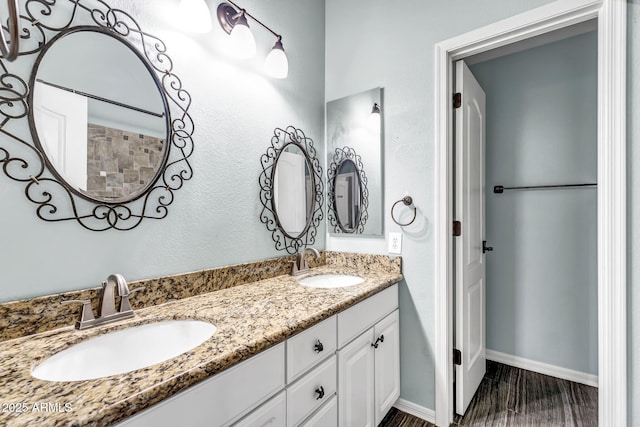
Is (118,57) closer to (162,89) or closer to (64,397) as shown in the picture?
(162,89)

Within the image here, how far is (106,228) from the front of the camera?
1.05 m

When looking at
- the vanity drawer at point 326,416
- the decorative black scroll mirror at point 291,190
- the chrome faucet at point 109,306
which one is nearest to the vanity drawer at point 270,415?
the vanity drawer at point 326,416

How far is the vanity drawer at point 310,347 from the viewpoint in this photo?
3.24 feet

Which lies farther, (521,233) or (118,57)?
(521,233)

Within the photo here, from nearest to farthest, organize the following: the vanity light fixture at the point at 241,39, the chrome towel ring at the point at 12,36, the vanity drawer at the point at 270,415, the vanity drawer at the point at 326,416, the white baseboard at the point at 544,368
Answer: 1. the chrome towel ring at the point at 12,36
2. the vanity drawer at the point at 270,415
3. the vanity drawer at the point at 326,416
4. the vanity light fixture at the point at 241,39
5. the white baseboard at the point at 544,368

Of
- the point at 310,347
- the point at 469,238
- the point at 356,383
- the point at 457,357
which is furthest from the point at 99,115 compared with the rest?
the point at 457,357

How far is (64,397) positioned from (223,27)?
1.48 metres

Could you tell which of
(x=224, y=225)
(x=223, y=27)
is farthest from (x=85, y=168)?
(x=223, y=27)

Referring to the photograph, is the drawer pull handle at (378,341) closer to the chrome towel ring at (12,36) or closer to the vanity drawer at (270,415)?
the vanity drawer at (270,415)

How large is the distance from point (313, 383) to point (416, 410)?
991mm

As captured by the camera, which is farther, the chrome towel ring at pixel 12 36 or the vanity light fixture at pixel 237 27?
the vanity light fixture at pixel 237 27

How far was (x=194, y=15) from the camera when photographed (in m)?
1.20

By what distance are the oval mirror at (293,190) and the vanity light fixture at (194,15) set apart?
27.6 inches

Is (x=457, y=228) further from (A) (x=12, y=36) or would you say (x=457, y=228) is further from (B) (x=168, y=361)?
(A) (x=12, y=36)
